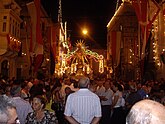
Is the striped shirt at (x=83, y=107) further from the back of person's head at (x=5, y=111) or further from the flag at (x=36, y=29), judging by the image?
the flag at (x=36, y=29)

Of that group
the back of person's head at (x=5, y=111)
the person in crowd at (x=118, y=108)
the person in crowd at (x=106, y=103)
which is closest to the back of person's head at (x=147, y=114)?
the back of person's head at (x=5, y=111)

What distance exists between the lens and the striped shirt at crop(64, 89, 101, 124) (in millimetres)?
7484

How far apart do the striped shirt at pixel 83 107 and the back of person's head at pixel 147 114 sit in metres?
4.48

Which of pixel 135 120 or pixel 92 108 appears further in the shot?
pixel 92 108

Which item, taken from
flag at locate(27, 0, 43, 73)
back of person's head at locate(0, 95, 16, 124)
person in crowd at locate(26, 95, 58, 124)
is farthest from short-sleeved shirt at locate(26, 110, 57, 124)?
flag at locate(27, 0, 43, 73)

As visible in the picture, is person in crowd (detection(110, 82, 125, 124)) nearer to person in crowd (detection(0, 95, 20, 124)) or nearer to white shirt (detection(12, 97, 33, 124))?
white shirt (detection(12, 97, 33, 124))

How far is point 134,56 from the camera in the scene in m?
50.6

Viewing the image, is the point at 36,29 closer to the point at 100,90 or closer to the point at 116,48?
the point at 100,90

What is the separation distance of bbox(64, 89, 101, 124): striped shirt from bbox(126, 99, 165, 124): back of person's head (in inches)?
177

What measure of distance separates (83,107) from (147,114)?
4695 millimetres

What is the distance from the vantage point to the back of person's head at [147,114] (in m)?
2.80

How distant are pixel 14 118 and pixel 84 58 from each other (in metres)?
79.1

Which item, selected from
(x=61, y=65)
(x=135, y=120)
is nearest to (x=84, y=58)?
(x=61, y=65)

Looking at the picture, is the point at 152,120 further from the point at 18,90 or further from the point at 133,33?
the point at 133,33
